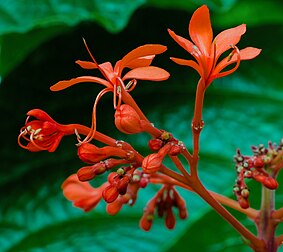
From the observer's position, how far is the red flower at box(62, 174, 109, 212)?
647 mm

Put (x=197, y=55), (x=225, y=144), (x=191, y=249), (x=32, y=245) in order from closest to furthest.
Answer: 1. (x=197, y=55)
2. (x=191, y=249)
3. (x=32, y=245)
4. (x=225, y=144)

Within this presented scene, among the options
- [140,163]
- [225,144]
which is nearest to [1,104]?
[225,144]

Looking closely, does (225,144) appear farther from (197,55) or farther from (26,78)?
(197,55)

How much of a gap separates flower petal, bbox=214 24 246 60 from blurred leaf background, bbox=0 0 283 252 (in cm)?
38

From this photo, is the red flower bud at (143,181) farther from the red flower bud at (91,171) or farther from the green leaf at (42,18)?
the green leaf at (42,18)

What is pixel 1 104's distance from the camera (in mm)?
1045

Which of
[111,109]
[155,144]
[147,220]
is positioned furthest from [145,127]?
[111,109]

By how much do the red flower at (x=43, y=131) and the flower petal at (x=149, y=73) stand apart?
68 mm

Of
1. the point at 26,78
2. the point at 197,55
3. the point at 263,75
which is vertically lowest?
the point at 197,55

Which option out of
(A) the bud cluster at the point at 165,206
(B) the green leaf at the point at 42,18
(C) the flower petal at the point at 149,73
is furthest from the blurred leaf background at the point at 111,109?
(C) the flower petal at the point at 149,73

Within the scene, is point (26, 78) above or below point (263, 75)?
below

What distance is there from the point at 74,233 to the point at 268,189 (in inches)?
19.7

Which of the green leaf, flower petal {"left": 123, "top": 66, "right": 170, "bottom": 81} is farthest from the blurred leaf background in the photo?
flower petal {"left": 123, "top": 66, "right": 170, "bottom": 81}

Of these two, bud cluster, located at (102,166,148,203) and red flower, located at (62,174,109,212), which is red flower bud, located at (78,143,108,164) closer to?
bud cluster, located at (102,166,148,203)
